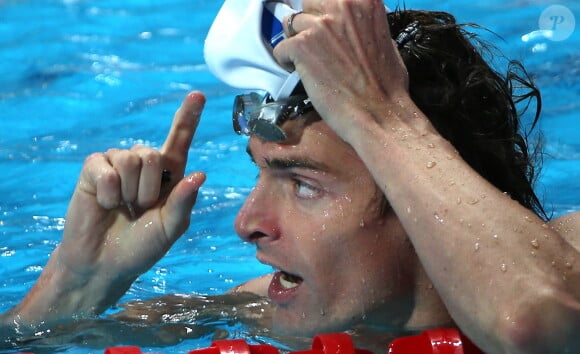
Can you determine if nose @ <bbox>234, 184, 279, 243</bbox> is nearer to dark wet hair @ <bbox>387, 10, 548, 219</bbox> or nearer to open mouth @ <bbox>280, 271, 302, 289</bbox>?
open mouth @ <bbox>280, 271, 302, 289</bbox>

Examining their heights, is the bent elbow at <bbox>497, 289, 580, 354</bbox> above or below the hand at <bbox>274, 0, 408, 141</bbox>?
below

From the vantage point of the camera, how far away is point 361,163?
7.39 ft

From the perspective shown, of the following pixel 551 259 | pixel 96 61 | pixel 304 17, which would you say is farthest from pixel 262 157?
pixel 96 61

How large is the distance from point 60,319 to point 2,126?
251cm

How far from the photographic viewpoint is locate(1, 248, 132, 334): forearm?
259 centimetres

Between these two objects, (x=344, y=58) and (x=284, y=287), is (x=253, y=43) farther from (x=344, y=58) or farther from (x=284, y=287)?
(x=284, y=287)

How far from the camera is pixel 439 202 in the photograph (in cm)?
191

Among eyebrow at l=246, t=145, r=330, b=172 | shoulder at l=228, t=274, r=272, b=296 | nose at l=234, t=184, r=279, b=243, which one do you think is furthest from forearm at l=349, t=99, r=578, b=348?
shoulder at l=228, t=274, r=272, b=296

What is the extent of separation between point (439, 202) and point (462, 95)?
581mm

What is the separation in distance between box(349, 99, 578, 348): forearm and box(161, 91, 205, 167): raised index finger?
61cm

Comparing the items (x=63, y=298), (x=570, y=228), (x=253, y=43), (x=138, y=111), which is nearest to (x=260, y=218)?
(x=253, y=43)

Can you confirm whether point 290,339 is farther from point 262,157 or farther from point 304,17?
point 304,17

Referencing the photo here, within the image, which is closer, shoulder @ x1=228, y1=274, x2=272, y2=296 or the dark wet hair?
the dark wet hair

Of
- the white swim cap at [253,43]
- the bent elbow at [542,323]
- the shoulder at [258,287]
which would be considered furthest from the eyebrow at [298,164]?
the shoulder at [258,287]
